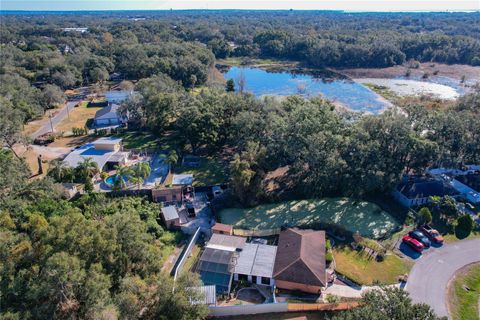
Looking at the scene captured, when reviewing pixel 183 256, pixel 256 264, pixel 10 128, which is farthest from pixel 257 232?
pixel 10 128

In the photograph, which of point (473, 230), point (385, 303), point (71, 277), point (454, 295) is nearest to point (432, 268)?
point (454, 295)

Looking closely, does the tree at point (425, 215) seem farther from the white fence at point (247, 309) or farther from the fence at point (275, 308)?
the white fence at point (247, 309)

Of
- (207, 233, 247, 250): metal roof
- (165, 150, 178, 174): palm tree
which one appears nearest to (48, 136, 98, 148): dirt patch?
(165, 150, 178, 174): palm tree

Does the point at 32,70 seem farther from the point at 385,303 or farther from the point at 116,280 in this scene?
the point at 385,303

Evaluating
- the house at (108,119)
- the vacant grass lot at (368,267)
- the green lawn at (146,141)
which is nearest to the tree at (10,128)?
the house at (108,119)

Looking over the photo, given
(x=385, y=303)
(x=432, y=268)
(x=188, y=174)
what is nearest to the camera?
(x=385, y=303)

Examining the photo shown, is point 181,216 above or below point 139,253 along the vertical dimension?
below
